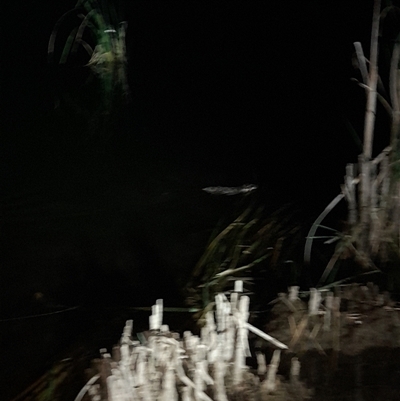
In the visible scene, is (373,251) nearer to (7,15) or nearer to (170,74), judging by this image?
(170,74)

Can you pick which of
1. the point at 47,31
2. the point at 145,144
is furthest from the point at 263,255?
the point at 47,31

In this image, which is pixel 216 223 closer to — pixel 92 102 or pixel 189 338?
pixel 189 338

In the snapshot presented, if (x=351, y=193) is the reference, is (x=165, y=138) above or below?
above

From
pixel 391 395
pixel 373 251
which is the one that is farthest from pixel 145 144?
pixel 391 395

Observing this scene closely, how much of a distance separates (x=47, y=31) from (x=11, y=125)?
101 centimetres

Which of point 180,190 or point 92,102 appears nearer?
point 180,190

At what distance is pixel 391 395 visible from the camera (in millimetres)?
1333

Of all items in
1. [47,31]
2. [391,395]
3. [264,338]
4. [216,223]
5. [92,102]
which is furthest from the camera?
[47,31]

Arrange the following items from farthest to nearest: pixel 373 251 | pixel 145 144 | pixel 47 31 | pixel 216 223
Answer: pixel 47 31
pixel 145 144
pixel 216 223
pixel 373 251

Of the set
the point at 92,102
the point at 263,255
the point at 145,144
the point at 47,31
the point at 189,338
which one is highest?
the point at 47,31

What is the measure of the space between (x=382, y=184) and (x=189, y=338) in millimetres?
780

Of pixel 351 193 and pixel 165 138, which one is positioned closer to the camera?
pixel 351 193

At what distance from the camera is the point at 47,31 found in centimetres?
344

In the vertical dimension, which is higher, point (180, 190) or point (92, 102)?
point (92, 102)
